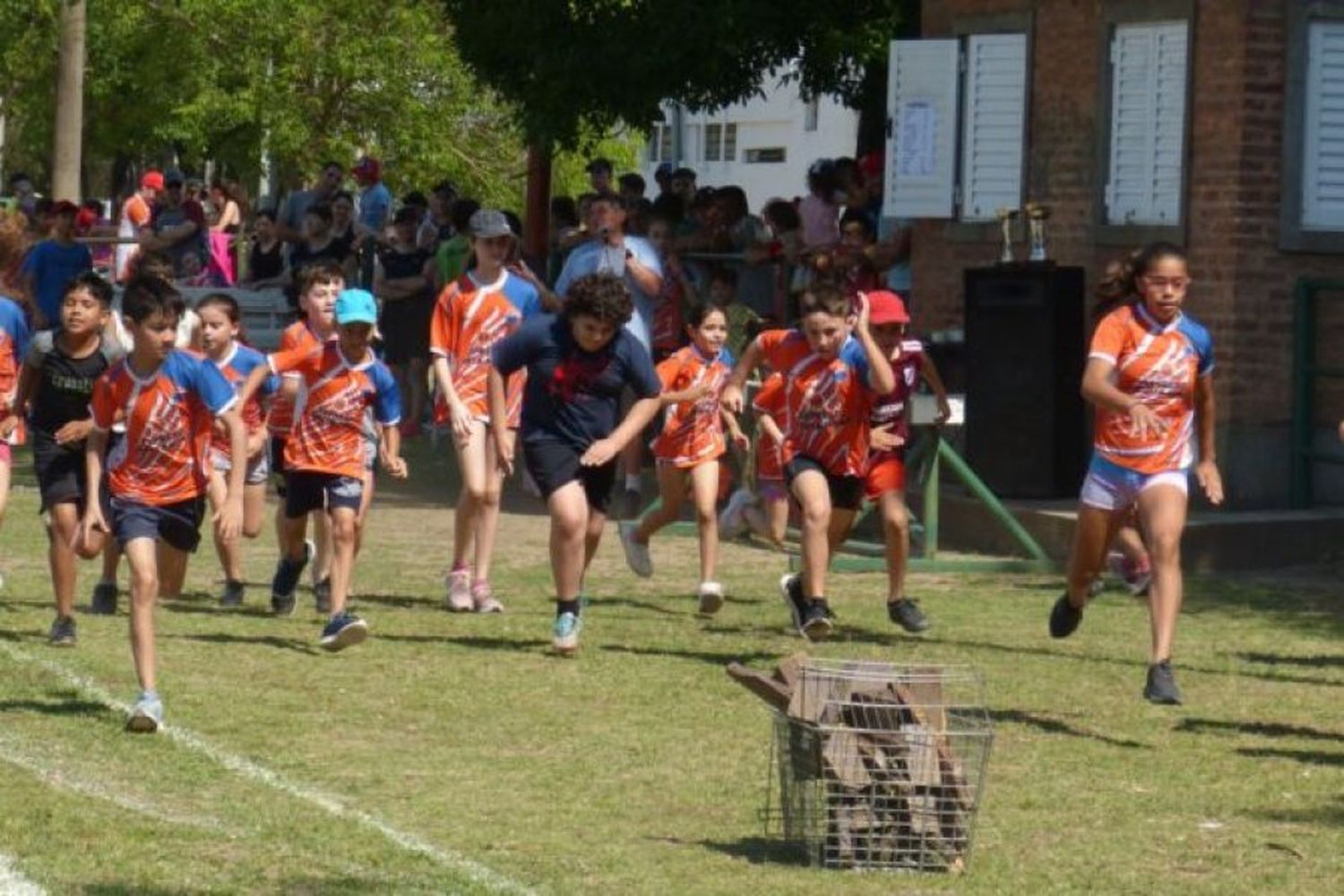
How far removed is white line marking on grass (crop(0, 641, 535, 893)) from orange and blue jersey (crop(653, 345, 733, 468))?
4031mm

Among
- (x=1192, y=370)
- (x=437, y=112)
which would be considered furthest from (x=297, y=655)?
(x=437, y=112)

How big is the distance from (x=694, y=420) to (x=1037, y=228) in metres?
5.29

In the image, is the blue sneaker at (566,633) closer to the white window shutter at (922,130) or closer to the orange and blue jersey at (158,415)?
the orange and blue jersey at (158,415)

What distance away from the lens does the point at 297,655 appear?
12898 mm

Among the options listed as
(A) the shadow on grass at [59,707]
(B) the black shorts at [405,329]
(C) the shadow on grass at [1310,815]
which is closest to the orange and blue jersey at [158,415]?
(A) the shadow on grass at [59,707]

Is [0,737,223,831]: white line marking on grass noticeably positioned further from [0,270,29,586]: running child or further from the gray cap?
the gray cap

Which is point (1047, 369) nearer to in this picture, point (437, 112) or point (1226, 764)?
point (1226, 764)

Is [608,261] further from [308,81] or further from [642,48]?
[308,81]

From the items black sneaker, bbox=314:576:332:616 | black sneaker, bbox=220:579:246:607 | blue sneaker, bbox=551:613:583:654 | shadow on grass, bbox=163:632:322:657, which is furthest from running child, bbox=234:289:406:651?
blue sneaker, bbox=551:613:583:654

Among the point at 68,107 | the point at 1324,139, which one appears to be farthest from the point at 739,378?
the point at 68,107

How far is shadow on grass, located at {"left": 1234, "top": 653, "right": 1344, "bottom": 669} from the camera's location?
13414 mm

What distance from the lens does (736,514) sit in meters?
16.8

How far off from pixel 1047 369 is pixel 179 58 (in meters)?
29.3

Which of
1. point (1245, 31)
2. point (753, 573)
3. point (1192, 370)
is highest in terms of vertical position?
point (1245, 31)
